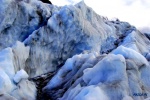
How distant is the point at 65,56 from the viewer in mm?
26688

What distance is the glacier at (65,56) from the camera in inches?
589

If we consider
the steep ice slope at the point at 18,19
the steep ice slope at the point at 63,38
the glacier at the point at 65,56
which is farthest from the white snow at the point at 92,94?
the steep ice slope at the point at 18,19

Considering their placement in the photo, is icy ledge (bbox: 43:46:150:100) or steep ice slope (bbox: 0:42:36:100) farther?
steep ice slope (bbox: 0:42:36:100)

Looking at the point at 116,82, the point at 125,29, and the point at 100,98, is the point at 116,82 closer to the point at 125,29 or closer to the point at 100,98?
the point at 100,98

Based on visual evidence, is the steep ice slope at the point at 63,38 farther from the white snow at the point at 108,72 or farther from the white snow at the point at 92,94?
the white snow at the point at 92,94

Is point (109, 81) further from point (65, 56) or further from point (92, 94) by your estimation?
point (65, 56)

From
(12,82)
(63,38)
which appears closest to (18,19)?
(63,38)

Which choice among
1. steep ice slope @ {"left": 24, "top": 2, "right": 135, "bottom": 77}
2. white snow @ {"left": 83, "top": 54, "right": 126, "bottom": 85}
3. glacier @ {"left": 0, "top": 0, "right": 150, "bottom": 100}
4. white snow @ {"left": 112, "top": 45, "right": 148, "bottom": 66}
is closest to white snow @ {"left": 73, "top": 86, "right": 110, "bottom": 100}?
glacier @ {"left": 0, "top": 0, "right": 150, "bottom": 100}

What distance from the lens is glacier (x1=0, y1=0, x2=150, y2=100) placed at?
14972 mm

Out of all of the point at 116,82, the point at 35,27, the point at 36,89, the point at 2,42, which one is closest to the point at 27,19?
the point at 35,27

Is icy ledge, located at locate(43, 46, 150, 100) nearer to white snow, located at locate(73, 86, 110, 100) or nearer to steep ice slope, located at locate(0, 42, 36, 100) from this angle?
white snow, located at locate(73, 86, 110, 100)

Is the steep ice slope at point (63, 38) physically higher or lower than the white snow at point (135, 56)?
lower

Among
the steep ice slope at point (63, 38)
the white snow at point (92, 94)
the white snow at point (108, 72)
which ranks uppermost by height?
the white snow at point (108, 72)

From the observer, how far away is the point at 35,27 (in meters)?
25.5
